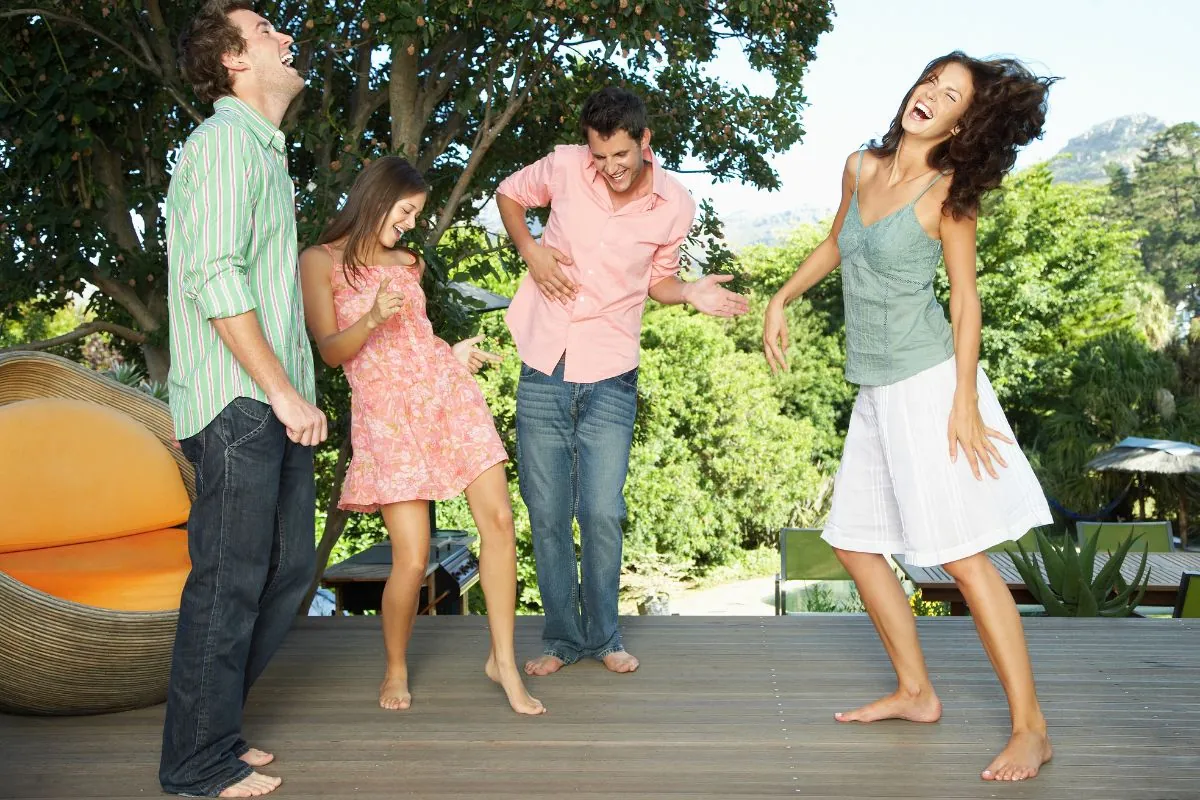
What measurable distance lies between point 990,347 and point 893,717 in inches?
938

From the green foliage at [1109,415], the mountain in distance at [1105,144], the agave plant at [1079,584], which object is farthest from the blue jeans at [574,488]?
the mountain in distance at [1105,144]

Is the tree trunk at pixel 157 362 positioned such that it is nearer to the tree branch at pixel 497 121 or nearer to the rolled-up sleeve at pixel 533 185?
the tree branch at pixel 497 121

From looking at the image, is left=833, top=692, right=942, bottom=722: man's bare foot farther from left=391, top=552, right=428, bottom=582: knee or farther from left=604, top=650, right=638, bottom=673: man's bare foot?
left=391, top=552, right=428, bottom=582: knee

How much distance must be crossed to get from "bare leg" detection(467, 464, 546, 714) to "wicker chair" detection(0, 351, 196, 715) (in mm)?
776

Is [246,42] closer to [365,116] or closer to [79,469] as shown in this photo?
[79,469]

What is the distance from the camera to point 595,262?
3281 millimetres

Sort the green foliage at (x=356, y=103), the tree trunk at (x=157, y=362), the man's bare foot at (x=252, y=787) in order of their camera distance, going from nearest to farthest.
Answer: the man's bare foot at (x=252, y=787) < the green foliage at (x=356, y=103) < the tree trunk at (x=157, y=362)

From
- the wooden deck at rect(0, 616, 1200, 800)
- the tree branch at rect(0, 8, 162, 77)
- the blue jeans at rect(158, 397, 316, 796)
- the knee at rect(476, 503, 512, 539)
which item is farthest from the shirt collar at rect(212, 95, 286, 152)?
the tree branch at rect(0, 8, 162, 77)

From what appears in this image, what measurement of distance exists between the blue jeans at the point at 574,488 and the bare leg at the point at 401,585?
0.40m

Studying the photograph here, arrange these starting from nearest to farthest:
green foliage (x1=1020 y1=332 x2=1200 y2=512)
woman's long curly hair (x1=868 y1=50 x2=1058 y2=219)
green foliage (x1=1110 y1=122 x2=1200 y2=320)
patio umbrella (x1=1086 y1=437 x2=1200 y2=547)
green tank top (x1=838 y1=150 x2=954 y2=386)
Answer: woman's long curly hair (x1=868 y1=50 x2=1058 y2=219), green tank top (x1=838 y1=150 x2=954 y2=386), patio umbrella (x1=1086 y1=437 x2=1200 y2=547), green foliage (x1=1020 y1=332 x2=1200 y2=512), green foliage (x1=1110 y1=122 x2=1200 y2=320)

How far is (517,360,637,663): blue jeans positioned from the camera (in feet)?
10.9

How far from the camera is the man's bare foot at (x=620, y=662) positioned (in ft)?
10.9

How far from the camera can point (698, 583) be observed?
66.4 feet

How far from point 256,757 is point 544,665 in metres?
0.97
